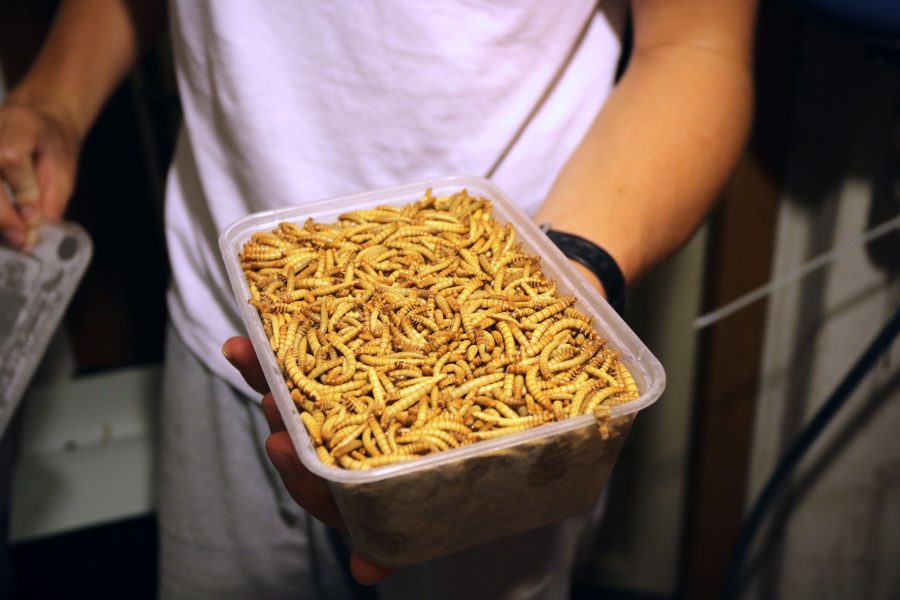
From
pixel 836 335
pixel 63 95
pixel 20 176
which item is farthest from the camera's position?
pixel 836 335

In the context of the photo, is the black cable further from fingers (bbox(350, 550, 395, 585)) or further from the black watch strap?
fingers (bbox(350, 550, 395, 585))

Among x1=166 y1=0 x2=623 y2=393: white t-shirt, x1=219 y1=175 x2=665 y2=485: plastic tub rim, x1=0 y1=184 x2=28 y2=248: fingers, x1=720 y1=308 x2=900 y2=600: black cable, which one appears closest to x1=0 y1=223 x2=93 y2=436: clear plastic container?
x1=0 y1=184 x2=28 y2=248: fingers

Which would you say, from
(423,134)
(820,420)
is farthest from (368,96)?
(820,420)

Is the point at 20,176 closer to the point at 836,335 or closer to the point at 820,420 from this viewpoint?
the point at 820,420

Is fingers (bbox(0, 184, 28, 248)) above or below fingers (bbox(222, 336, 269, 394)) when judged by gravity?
below

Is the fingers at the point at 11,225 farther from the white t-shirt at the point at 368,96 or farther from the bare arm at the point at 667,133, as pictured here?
the bare arm at the point at 667,133

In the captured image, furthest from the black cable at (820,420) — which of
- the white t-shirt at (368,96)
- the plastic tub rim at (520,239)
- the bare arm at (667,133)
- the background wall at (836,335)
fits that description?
the plastic tub rim at (520,239)
